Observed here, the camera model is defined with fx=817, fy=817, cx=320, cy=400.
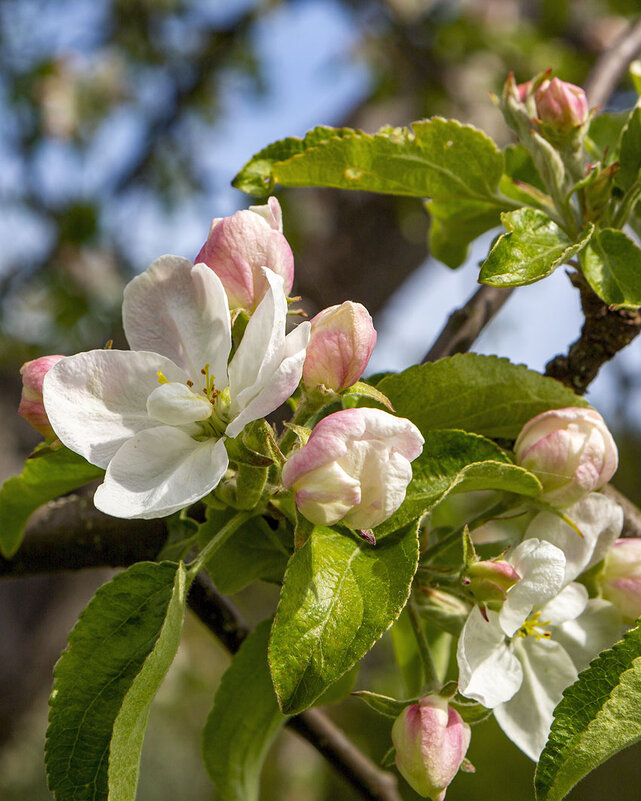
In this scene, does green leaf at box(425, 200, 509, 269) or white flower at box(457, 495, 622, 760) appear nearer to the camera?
white flower at box(457, 495, 622, 760)

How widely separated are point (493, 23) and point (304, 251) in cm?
115

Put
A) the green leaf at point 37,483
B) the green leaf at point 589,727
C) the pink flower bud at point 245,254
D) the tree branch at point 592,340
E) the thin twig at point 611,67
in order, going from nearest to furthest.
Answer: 1. the green leaf at point 589,727
2. the pink flower bud at point 245,254
3. the green leaf at point 37,483
4. the tree branch at point 592,340
5. the thin twig at point 611,67

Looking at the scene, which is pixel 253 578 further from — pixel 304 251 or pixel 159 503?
pixel 304 251

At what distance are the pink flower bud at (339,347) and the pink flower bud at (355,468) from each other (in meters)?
0.05

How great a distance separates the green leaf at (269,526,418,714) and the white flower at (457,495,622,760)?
0.33 feet

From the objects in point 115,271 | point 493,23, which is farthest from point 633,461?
point 115,271

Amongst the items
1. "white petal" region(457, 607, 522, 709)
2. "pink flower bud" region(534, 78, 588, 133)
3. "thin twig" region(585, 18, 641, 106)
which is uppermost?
"thin twig" region(585, 18, 641, 106)

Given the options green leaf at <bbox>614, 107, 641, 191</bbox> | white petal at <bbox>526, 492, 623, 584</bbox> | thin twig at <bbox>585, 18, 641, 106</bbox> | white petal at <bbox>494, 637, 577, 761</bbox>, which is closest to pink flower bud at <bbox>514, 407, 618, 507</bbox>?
white petal at <bbox>526, 492, 623, 584</bbox>

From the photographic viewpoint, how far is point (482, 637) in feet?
1.93

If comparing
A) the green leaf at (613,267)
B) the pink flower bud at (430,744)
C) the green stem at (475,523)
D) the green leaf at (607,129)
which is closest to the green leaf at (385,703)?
the pink flower bud at (430,744)

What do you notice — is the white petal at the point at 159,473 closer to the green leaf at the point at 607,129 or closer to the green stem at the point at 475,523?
the green stem at the point at 475,523

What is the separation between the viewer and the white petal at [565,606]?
24.9 inches

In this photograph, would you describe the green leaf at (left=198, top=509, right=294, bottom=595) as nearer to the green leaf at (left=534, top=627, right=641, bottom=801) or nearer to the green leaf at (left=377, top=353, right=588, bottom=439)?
the green leaf at (left=377, top=353, right=588, bottom=439)

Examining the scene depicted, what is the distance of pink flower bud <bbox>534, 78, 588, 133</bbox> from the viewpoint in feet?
2.35
